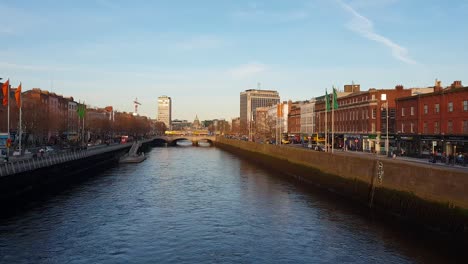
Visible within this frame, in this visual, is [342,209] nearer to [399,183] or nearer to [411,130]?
[399,183]

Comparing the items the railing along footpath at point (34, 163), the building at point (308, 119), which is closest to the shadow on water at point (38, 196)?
the railing along footpath at point (34, 163)

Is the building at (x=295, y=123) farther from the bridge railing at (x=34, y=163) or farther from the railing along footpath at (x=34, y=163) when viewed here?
the bridge railing at (x=34, y=163)

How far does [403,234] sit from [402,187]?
21.8 feet

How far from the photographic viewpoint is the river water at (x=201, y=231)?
82.6ft

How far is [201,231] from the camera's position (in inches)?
1212

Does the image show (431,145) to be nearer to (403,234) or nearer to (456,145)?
(456,145)

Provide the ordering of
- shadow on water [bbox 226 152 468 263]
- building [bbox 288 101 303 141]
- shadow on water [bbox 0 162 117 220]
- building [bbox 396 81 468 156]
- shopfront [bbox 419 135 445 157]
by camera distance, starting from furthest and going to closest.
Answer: building [bbox 288 101 303 141] < shopfront [bbox 419 135 445 157] < building [bbox 396 81 468 156] < shadow on water [bbox 0 162 117 220] < shadow on water [bbox 226 152 468 263]

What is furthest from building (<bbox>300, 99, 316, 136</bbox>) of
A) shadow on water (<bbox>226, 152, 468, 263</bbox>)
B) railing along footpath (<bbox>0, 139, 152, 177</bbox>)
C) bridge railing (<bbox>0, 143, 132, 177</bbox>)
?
shadow on water (<bbox>226, 152, 468, 263</bbox>)

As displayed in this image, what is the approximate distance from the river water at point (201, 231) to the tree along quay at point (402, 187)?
2.22m

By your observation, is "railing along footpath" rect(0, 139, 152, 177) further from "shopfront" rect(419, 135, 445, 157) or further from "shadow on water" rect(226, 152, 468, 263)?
"shopfront" rect(419, 135, 445, 157)

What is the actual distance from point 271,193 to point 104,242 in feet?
79.6

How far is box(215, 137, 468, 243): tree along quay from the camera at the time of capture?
27.9 m

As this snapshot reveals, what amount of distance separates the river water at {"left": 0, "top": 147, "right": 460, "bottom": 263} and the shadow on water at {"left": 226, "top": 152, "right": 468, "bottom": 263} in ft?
0.40

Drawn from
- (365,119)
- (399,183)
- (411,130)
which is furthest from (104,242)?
(365,119)
